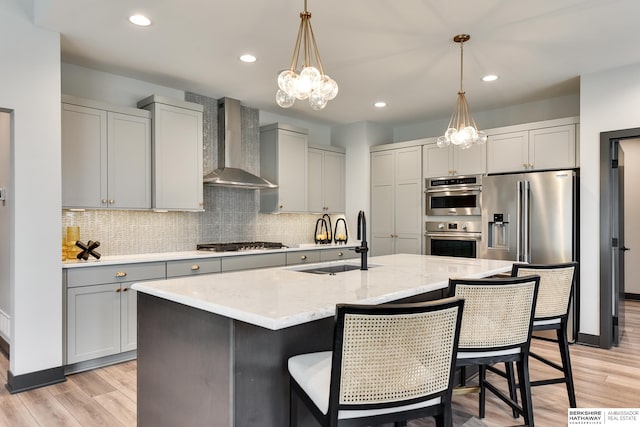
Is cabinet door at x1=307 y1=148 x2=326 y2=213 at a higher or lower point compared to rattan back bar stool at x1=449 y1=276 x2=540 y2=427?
higher

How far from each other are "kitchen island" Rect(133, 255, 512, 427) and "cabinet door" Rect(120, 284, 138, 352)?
1.50 metres

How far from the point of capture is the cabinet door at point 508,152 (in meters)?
4.33

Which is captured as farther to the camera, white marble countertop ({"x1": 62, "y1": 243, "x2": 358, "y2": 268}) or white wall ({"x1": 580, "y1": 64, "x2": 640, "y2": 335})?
white wall ({"x1": 580, "y1": 64, "x2": 640, "y2": 335})

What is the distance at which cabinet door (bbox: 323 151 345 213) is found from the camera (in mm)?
5727

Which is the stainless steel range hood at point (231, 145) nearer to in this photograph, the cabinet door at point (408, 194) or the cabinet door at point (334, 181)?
the cabinet door at point (334, 181)

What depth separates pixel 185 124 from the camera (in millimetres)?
4070

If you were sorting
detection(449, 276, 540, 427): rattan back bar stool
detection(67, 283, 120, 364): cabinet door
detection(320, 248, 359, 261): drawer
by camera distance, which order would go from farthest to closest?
detection(320, 248, 359, 261): drawer
detection(67, 283, 120, 364): cabinet door
detection(449, 276, 540, 427): rattan back bar stool

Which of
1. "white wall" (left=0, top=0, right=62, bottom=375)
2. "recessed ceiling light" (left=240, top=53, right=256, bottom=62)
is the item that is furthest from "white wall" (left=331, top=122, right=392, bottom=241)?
"white wall" (left=0, top=0, right=62, bottom=375)

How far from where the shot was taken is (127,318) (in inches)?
135

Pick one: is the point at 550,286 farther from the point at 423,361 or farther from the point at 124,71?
the point at 124,71

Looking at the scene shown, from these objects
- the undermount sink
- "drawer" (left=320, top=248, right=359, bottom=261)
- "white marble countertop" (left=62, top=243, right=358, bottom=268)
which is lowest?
"drawer" (left=320, top=248, right=359, bottom=261)

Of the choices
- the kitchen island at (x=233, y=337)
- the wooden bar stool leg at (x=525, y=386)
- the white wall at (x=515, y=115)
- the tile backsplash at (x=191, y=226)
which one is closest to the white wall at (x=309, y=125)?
the tile backsplash at (x=191, y=226)

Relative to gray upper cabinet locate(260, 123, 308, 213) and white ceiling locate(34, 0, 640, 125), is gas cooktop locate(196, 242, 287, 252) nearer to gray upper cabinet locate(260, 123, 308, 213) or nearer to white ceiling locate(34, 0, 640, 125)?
gray upper cabinet locate(260, 123, 308, 213)

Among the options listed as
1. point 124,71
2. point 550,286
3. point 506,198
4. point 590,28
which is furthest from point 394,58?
point 124,71
